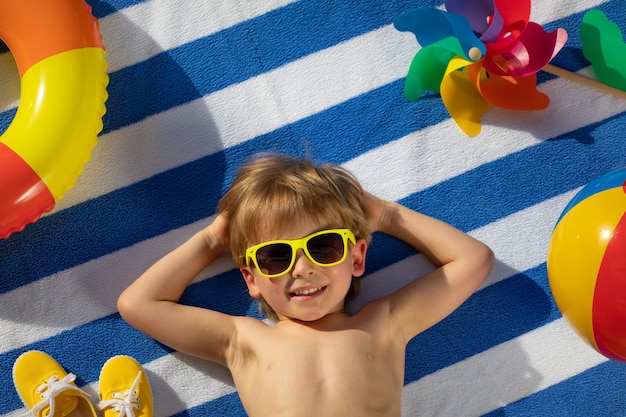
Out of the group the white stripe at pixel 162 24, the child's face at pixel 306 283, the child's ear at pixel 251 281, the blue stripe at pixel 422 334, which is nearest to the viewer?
the child's face at pixel 306 283

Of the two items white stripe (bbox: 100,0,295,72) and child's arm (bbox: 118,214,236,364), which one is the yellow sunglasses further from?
white stripe (bbox: 100,0,295,72)

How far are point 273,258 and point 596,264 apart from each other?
76cm

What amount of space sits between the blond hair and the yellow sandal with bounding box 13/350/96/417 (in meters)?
0.57

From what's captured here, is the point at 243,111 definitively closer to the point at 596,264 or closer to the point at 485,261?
the point at 485,261

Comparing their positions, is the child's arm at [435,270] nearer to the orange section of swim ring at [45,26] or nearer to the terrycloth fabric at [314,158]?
the terrycloth fabric at [314,158]

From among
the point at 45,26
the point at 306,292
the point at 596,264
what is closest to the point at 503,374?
the point at 596,264

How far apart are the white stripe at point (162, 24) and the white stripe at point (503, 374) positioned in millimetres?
1179

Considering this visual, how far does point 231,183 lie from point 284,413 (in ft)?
2.15

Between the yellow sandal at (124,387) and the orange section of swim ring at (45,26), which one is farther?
the yellow sandal at (124,387)

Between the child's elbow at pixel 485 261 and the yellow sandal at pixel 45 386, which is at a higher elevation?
the child's elbow at pixel 485 261

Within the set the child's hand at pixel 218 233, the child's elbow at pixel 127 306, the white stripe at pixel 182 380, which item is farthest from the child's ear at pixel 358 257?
the child's elbow at pixel 127 306

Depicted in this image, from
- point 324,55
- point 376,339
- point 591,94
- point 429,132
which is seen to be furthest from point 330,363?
point 591,94

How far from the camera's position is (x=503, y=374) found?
2051 millimetres

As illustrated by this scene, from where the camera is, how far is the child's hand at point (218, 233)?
194cm
